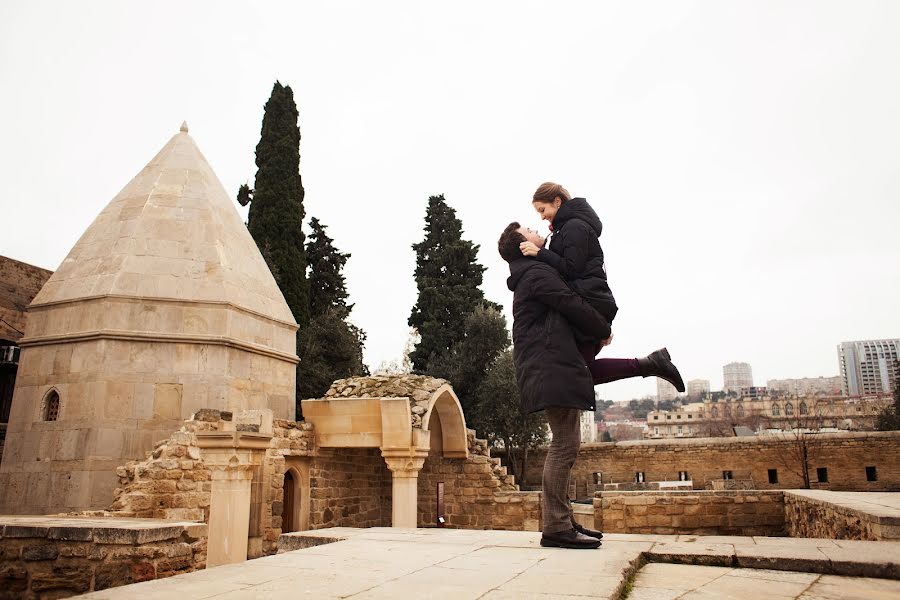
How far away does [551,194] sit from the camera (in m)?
4.17

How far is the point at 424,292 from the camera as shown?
2930cm

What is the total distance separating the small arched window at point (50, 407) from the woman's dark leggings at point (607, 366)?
9.80 meters

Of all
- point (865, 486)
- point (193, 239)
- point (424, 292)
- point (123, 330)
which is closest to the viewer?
point (123, 330)

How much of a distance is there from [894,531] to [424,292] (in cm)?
2564

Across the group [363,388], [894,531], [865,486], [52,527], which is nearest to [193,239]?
[363,388]

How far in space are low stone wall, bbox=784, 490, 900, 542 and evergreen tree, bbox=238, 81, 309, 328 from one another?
1759cm

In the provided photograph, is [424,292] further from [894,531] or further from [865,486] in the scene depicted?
[894,531]

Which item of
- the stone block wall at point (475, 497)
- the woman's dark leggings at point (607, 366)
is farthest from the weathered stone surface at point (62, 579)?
the stone block wall at point (475, 497)

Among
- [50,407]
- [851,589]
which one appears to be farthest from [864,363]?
[851,589]

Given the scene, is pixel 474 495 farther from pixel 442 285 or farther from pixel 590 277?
pixel 442 285

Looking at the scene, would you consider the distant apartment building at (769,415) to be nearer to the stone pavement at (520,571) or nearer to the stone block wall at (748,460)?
the stone block wall at (748,460)

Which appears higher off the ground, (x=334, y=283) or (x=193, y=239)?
(x=334, y=283)

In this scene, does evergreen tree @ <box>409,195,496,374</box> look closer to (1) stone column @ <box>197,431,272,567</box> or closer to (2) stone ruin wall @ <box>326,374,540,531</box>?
(2) stone ruin wall @ <box>326,374,540,531</box>

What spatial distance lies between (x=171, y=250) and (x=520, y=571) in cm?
1002
